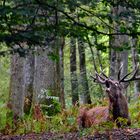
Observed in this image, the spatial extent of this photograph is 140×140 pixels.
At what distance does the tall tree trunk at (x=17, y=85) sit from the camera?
9209 mm

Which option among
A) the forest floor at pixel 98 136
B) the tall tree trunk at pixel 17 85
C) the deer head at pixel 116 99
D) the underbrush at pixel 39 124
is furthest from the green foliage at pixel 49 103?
the forest floor at pixel 98 136

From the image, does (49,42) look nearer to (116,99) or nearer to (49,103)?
(116,99)

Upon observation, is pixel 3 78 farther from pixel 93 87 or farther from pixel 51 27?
pixel 51 27

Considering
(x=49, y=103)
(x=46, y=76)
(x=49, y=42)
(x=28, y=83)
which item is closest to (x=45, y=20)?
(x=49, y=42)

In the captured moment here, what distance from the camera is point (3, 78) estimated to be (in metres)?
22.4

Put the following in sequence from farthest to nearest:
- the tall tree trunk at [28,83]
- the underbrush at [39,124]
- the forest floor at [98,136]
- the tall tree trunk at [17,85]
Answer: the tall tree trunk at [28,83]
the tall tree trunk at [17,85]
the underbrush at [39,124]
the forest floor at [98,136]

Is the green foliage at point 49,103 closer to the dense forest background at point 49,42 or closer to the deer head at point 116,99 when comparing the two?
the dense forest background at point 49,42

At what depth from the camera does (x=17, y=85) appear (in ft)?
31.1

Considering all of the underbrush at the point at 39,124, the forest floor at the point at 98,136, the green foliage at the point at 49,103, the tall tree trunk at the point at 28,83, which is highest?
the tall tree trunk at the point at 28,83

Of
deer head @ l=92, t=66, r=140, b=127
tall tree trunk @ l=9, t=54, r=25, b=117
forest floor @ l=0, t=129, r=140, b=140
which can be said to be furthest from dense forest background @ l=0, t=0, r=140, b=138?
→ forest floor @ l=0, t=129, r=140, b=140

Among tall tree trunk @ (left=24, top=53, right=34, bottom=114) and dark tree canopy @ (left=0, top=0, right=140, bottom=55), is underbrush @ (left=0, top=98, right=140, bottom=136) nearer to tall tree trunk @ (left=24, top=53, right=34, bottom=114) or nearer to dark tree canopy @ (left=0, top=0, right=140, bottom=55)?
tall tree trunk @ (left=24, top=53, right=34, bottom=114)

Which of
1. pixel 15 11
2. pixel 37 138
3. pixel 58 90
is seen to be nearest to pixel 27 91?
pixel 58 90

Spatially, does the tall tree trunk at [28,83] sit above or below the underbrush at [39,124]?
above

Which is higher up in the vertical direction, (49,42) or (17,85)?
(49,42)
